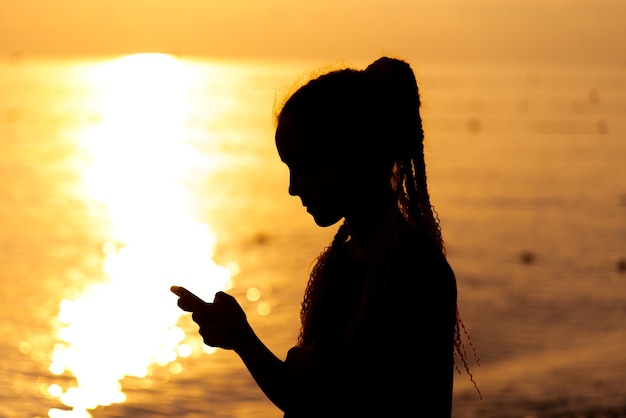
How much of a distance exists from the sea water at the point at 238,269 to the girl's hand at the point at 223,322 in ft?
1.88

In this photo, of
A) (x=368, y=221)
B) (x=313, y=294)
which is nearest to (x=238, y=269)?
(x=313, y=294)

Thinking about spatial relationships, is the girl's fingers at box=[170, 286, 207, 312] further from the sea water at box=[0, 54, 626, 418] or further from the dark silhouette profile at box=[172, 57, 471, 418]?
the sea water at box=[0, 54, 626, 418]

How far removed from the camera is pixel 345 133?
9.57 ft

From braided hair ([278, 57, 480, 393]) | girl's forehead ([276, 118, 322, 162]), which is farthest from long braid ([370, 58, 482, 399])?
girl's forehead ([276, 118, 322, 162])

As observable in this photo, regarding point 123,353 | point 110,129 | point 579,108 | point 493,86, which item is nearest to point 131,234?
point 123,353

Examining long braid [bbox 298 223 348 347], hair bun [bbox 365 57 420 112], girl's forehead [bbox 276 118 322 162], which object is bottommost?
long braid [bbox 298 223 348 347]

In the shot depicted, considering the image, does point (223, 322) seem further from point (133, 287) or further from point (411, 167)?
point (133, 287)

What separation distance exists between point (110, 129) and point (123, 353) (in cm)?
4981

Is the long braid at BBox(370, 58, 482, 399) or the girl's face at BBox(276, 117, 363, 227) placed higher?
the long braid at BBox(370, 58, 482, 399)

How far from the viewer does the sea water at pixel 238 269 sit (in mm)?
11992

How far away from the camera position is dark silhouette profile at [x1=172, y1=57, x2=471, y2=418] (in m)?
2.75

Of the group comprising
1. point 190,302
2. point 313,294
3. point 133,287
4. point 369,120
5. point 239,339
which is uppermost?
point 133,287

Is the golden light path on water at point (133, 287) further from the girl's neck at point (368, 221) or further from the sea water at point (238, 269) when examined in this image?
the girl's neck at point (368, 221)

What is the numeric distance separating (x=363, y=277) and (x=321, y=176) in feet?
Answer: 0.85
